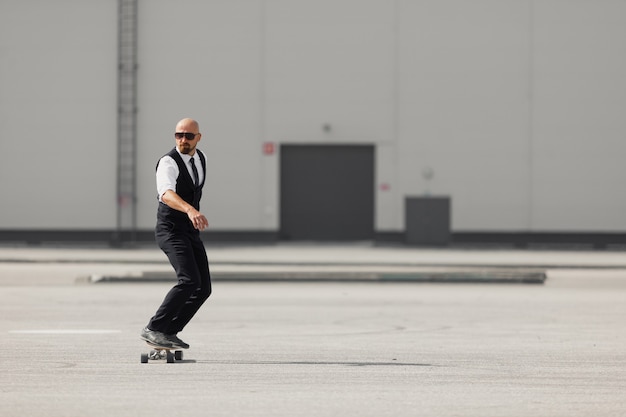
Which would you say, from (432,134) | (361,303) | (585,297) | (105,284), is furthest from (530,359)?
(432,134)

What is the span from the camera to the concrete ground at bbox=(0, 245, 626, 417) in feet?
26.8

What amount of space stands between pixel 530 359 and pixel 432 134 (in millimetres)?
22086

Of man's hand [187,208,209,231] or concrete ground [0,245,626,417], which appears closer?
concrete ground [0,245,626,417]

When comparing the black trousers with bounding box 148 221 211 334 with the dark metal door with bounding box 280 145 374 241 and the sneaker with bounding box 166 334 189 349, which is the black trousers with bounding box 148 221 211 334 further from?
the dark metal door with bounding box 280 145 374 241

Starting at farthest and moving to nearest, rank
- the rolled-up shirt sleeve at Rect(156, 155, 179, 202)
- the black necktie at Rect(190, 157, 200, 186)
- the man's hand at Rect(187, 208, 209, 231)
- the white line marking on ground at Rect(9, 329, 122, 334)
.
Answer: the white line marking on ground at Rect(9, 329, 122, 334)
the black necktie at Rect(190, 157, 200, 186)
the rolled-up shirt sleeve at Rect(156, 155, 179, 202)
the man's hand at Rect(187, 208, 209, 231)

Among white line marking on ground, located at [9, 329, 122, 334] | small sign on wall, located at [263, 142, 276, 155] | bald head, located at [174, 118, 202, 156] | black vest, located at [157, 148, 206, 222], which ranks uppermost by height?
small sign on wall, located at [263, 142, 276, 155]

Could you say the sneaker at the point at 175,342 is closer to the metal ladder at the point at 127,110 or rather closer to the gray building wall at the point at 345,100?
the gray building wall at the point at 345,100

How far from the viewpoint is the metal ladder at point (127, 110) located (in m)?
32.4

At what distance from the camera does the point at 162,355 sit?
10.1 metres

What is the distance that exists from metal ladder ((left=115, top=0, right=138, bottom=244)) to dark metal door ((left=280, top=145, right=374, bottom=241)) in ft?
13.2

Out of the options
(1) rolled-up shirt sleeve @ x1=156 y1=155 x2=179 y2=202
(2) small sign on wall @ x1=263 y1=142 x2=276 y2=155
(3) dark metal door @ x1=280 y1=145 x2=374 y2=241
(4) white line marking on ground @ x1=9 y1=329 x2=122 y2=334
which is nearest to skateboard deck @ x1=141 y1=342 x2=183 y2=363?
(1) rolled-up shirt sleeve @ x1=156 y1=155 x2=179 y2=202

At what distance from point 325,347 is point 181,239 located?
213 centimetres

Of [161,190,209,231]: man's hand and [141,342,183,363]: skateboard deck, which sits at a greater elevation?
[161,190,209,231]: man's hand

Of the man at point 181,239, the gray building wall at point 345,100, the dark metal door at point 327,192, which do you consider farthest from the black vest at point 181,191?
the dark metal door at point 327,192
